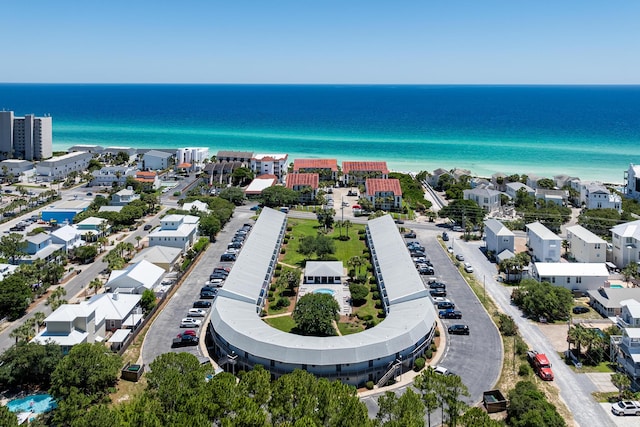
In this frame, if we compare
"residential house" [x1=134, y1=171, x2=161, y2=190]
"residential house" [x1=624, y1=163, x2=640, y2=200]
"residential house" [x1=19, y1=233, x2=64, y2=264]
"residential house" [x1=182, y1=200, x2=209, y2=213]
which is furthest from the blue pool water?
"residential house" [x1=624, y1=163, x2=640, y2=200]

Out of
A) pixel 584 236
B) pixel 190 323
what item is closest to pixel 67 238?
pixel 190 323

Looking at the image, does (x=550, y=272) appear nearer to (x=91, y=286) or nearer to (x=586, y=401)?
(x=586, y=401)

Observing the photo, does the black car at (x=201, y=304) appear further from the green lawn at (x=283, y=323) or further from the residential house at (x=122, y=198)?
the residential house at (x=122, y=198)

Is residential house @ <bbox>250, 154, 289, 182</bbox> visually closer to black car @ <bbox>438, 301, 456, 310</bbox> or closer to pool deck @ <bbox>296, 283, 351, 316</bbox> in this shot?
pool deck @ <bbox>296, 283, 351, 316</bbox>

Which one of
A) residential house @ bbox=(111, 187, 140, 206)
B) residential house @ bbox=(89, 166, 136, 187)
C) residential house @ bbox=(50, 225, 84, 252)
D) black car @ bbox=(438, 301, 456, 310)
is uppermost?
residential house @ bbox=(89, 166, 136, 187)

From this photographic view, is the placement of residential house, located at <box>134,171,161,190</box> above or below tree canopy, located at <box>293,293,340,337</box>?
above
